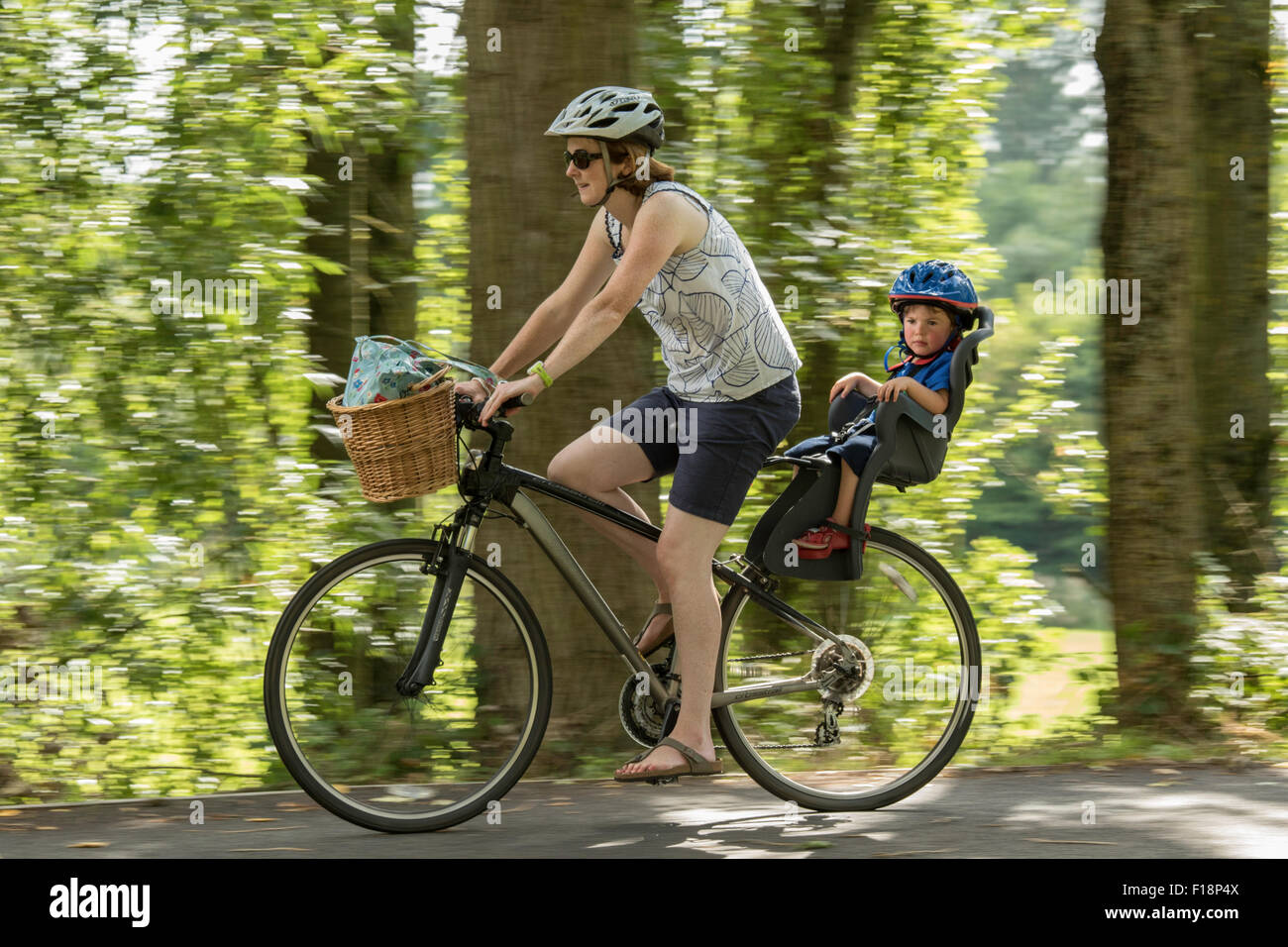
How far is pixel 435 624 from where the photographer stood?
14.3 ft

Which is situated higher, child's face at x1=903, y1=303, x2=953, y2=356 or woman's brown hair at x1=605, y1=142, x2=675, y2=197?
woman's brown hair at x1=605, y1=142, x2=675, y2=197

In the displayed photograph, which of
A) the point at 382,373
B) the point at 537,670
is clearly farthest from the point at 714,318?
the point at 537,670

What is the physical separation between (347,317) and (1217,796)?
5531 millimetres

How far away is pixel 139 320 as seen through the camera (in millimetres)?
6953

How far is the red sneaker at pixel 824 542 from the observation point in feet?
15.6

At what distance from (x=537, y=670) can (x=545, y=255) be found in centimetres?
189

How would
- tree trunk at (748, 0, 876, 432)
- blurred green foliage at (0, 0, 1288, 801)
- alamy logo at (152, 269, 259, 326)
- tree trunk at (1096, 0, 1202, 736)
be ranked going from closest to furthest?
tree trunk at (1096, 0, 1202, 736), blurred green foliage at (0, 0, 1288, 801), alamy logo at (152, 269, 259, 326), tree trunk at (748, 0, 876, 432)

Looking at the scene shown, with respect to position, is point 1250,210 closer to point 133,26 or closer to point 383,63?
point 383,63

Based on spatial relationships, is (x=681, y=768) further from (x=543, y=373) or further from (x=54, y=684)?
(x=54, y=684)

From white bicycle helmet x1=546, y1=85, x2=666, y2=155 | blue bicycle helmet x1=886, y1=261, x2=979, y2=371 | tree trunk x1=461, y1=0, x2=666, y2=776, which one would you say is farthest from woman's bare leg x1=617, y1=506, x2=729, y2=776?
white bicycle helmet x1=546, y1=85, x2=666, y2=155

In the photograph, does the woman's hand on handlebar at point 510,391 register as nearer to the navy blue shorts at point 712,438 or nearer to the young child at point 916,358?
the navy blue shorts at point 712,438

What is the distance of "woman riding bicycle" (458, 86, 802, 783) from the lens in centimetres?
415

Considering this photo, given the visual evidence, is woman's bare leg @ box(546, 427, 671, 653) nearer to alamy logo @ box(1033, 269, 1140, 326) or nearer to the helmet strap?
the helmet strap

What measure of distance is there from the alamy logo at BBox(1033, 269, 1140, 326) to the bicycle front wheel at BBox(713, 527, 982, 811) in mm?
2089
